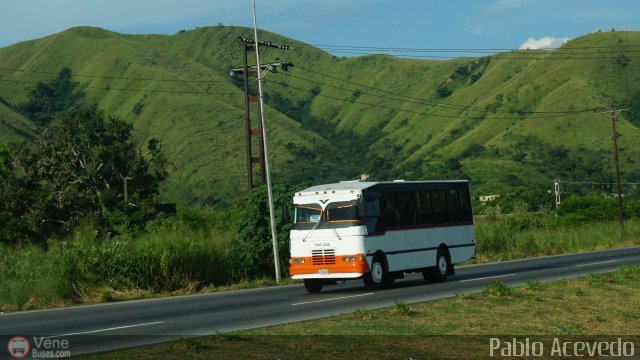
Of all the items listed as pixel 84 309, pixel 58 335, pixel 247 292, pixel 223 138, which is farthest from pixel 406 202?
pixel 223 138

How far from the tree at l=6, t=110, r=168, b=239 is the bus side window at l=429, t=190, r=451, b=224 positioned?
33.9 m

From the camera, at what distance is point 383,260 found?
2575 cm

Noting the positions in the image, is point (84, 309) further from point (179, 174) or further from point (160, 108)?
point (160, 108)

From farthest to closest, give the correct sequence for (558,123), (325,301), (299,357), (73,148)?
(558,123), (73,148), (325,301), (299,357)

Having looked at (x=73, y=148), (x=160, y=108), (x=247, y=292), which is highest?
(x=160, y=108)

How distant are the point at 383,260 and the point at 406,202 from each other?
230 centimetres

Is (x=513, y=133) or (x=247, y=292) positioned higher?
(x=513, y=133)

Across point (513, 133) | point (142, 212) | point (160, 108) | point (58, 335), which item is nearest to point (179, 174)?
point (160, 108)

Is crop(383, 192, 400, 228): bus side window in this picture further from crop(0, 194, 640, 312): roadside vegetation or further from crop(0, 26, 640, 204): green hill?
crop(0, 26, 640, 204): green hill

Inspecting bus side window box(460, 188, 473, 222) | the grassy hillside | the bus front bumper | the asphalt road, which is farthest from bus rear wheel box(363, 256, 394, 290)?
the grassy hillside

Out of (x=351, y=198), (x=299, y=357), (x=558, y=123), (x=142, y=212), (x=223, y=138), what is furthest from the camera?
A: (x=558, y=123)

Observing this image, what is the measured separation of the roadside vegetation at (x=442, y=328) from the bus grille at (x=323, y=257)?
5.67 meters

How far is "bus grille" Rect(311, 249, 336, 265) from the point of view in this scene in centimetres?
2506

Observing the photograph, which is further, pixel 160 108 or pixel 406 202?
pixel 160 108
